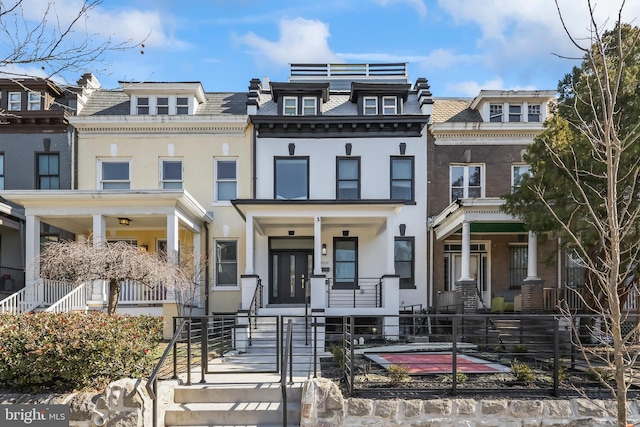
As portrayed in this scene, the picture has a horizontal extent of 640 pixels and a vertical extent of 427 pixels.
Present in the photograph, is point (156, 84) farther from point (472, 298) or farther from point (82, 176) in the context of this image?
point (472, 298)

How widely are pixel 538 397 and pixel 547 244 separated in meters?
11.7

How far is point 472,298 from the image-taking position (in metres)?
16.0

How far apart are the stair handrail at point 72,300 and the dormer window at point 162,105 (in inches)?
282

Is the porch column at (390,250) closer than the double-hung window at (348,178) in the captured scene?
Yes

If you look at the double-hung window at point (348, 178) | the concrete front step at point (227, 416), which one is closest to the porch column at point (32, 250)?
the concrete front step at point (227, 416)

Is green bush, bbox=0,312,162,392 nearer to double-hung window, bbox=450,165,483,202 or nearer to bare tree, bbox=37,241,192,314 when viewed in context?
bare tree, bbox=37,241,192,314

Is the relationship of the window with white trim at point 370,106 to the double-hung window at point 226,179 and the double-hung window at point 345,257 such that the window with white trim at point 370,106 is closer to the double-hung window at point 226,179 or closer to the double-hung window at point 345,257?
the double-hung window at point 345,257

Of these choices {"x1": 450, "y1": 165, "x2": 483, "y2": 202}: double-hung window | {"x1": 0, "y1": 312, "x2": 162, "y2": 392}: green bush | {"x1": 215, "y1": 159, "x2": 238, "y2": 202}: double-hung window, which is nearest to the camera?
{"x1": 0, "y1": 312, "x2": 162, "y2": 392}: green bush

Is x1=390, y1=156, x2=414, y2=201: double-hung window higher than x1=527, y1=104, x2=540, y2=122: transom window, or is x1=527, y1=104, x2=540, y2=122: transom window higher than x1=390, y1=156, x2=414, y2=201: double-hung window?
x1=527, y1=104, x2=540, y2=122: transom window

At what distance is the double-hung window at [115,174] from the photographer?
1897 centimetres

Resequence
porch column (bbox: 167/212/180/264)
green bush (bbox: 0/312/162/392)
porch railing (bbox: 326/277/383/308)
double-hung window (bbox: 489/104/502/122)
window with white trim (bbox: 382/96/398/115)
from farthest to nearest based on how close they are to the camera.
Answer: double-hung window (bbox: 489/104/502/122) → window with white trim (bbox: 382/96/398/115) → porch railing (bbox: 326/277/383/308) → porch column (bbox: 167/212/180/264) → green bush (bbox: 0/312/162/392)

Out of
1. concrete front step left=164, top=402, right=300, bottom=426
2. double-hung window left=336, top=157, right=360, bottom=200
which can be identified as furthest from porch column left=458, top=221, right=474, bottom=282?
concrete front step left=164, top=402, right=300, bottom=426

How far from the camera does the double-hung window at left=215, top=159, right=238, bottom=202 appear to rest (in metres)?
19.1

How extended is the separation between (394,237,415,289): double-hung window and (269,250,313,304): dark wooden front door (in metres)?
3.01
